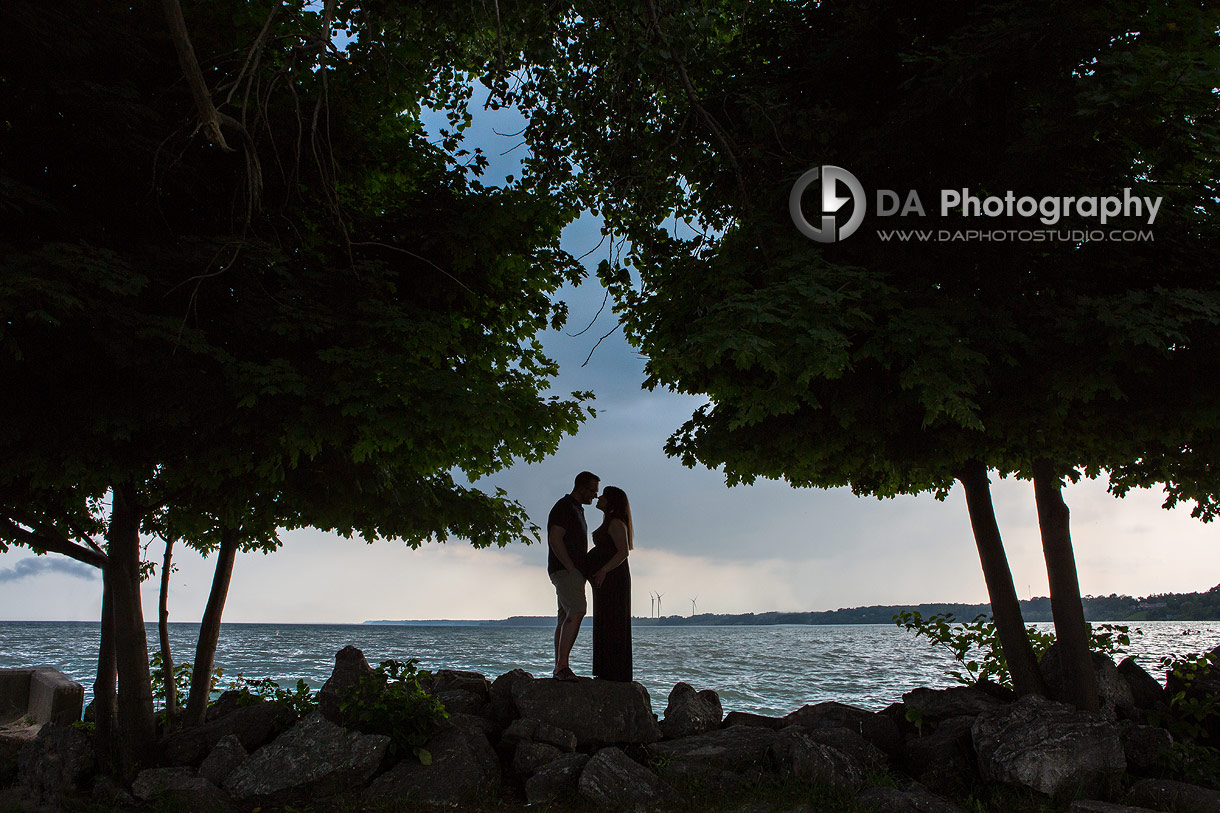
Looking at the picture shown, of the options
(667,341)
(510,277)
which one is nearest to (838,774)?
(667,341)

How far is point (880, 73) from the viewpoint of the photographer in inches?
384

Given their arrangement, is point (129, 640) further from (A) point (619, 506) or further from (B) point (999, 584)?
(B) point (999, 584)

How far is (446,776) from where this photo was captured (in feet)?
24.8

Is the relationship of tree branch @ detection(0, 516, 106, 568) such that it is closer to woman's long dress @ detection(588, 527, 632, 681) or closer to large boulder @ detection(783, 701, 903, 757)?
woman's long dress @ detection(588, 527, 632, 681)

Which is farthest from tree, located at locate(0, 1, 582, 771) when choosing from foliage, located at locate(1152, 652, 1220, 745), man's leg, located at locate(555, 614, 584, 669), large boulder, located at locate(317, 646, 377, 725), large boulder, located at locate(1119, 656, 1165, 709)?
large boulder, located at locate(1119, 656, 1165, 709)

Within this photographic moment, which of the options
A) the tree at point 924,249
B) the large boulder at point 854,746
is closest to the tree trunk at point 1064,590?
→ the tree at point 924,249

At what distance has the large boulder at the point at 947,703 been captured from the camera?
31.2ft

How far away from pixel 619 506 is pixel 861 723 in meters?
3.88

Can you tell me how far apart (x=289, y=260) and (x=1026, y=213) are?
8184 millimetres

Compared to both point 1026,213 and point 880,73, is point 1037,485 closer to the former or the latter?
point 1026,213

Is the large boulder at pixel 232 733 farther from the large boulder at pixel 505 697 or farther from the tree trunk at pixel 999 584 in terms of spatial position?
the tree trunk at pixel 999 584

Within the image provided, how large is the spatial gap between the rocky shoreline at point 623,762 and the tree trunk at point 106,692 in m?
0.54

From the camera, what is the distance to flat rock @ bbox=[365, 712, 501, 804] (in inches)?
291

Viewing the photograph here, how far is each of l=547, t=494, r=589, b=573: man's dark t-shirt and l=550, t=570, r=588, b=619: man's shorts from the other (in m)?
0.10
